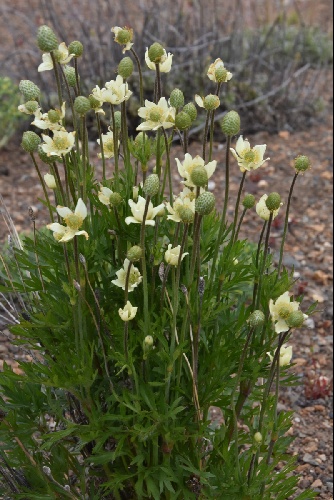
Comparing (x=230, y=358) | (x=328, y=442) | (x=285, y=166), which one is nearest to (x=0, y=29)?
(x=285, y=166)

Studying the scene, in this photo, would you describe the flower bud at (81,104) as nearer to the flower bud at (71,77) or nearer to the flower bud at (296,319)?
the flower bud at (71,77)

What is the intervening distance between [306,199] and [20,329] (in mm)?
3414

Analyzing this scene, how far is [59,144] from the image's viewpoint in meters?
1.65

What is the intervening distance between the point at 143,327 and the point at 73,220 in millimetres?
348

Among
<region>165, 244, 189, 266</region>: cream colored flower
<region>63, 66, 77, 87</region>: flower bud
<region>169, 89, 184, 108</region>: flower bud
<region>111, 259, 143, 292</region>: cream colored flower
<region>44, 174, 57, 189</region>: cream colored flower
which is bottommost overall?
<region>111, 259, 143, 292</region>: cream colored flower

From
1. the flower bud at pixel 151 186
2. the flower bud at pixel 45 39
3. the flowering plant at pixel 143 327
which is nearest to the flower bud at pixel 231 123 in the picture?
the flowering plant at pixel 143 327

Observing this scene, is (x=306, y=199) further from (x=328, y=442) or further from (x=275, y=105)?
(x=328, y=442)

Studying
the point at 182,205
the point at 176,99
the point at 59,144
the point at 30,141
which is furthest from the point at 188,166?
the point at 30,141

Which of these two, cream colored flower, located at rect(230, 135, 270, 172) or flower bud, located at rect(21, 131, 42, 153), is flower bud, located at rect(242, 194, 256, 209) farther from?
flower bud, located at rect(21, 131, 42, 153)

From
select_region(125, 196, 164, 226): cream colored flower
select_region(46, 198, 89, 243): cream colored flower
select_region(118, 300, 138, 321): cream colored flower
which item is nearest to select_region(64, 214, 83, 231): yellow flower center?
select_region(46, 198, 89, 243): cream colored flower

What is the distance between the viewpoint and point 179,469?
1875mm

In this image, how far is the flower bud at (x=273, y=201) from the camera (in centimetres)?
171

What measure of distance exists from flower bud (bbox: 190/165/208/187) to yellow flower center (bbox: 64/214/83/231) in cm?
27

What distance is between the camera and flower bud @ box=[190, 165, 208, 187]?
1.53 meters
